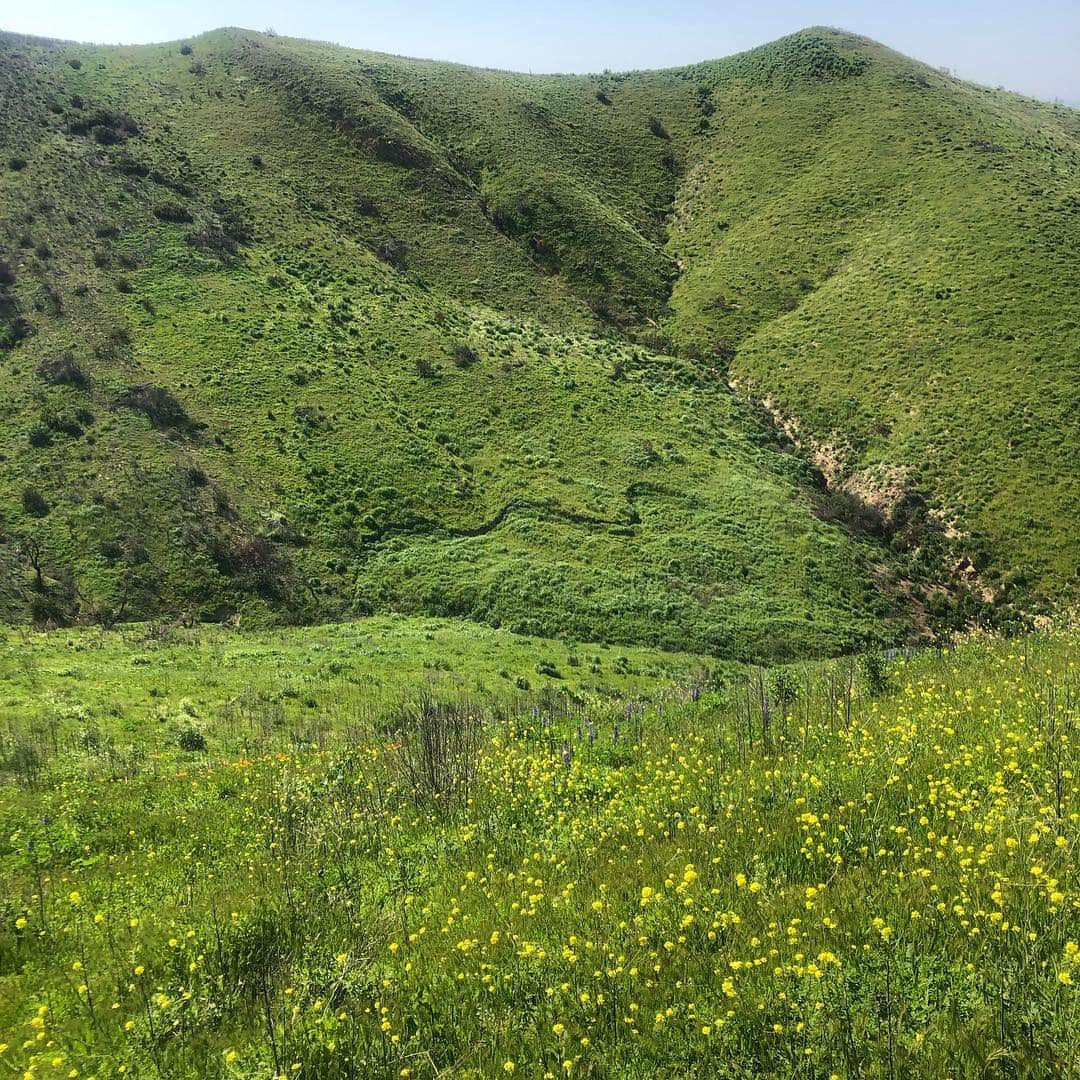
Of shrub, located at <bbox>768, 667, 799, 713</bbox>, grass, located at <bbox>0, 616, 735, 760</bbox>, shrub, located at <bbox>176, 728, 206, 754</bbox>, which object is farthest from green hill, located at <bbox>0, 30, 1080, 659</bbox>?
shrub, located at <bbox>768, 667, 799, 713</bbox>

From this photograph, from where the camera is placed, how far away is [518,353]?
5306 cm

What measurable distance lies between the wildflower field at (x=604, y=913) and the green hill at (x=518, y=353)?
79.1ft

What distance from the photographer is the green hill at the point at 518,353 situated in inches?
1357

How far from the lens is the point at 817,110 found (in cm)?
8425

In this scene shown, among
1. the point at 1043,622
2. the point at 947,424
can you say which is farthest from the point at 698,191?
the point at 1043,622

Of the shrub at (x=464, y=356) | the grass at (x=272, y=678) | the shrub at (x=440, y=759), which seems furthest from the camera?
the shrub at (x=464, y=356)

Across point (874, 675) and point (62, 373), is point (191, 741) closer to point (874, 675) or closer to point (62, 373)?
point (874, 675)

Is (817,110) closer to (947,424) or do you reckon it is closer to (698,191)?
(698,191)

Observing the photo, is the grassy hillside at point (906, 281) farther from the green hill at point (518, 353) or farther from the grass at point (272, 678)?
the grass at point (272, 678)

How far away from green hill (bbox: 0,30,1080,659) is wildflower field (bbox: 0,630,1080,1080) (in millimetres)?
24099

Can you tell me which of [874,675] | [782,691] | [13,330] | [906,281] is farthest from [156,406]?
[906,281]

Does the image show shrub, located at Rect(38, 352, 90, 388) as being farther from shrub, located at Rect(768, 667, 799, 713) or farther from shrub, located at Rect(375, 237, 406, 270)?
shrub, located at Rect(768, 667, 799, 713)

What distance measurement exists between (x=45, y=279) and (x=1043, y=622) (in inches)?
2426

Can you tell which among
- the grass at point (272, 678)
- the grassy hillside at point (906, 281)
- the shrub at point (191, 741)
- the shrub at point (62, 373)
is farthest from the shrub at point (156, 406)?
the grassy hillside at point (906, 281)
